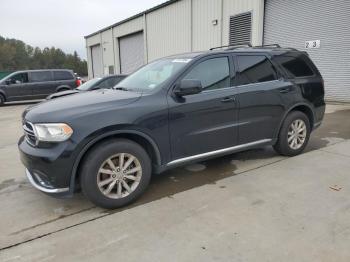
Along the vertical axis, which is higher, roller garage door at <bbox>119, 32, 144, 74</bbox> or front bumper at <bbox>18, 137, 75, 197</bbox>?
roller garage door at <bbox>119, 32, 144, 74</bbox>

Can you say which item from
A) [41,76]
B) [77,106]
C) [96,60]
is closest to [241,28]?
[41,76]

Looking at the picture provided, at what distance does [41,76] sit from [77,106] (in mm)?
14587

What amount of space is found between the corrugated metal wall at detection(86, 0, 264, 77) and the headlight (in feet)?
38.6

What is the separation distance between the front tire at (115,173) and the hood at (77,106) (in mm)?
398

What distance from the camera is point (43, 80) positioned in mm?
16688

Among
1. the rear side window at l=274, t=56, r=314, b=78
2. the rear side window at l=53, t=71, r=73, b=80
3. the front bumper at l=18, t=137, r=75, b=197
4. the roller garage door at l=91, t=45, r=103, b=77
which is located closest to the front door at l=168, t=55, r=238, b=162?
the rear side window at l=274, t=56, r=314, b=78

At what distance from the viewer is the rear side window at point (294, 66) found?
5070 millimetres

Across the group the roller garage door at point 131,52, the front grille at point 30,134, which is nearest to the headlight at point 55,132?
the front grille at point 30,134

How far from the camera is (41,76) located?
16703mm

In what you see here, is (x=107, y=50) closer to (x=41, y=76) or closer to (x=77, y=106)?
(x=41, y=76)

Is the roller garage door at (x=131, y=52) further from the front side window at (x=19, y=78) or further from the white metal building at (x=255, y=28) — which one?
the front side window at (x=19, y=78)

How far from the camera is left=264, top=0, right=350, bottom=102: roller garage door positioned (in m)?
10.8

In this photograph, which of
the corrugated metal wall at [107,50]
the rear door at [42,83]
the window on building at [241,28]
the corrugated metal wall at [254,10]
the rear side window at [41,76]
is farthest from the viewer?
the corrugated metal wall at [107,50]

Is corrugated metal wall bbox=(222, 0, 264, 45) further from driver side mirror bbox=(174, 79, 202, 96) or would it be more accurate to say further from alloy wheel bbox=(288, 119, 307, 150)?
driver side mirror bbox=(174, 79, 202, 96)
